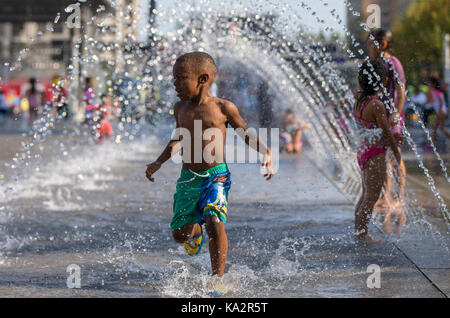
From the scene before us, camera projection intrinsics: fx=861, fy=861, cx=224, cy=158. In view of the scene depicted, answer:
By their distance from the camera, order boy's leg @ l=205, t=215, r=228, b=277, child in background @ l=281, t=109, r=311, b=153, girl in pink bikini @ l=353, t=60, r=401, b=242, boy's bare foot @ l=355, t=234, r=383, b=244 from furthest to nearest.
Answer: child in background @ l=281, t=109, r=311, b=153
girl in pink bikini @ l=353, t=60, r=401, b=242
boy's bare foot @ l=355, t=234, r=383, b=244
boy's leg @ l=205, t=215, r=228, b=277

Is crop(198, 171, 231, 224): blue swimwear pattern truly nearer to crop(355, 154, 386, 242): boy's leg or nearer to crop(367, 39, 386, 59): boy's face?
crop(355, 154, 386, 242): boy's leg

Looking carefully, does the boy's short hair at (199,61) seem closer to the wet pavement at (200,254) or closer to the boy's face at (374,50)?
the wet pavement at (200,254)

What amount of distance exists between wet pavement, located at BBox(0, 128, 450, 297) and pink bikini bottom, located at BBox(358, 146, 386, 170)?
563mm

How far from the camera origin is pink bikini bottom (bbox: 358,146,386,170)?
6.46 metres

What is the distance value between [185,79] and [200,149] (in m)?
0.41

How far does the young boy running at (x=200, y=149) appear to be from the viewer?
15.8 feet

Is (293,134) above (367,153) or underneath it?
above

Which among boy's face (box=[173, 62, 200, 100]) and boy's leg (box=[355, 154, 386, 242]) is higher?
boy's face (box=[173, 62, 200, 100])

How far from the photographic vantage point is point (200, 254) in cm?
586

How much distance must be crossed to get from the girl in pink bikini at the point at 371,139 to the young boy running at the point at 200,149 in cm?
167
